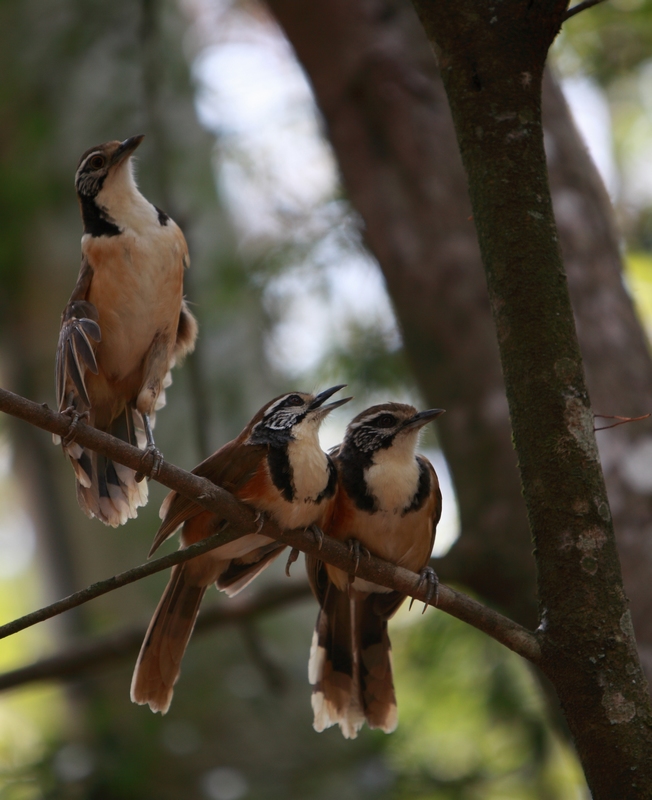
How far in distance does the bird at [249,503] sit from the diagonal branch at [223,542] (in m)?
0.25

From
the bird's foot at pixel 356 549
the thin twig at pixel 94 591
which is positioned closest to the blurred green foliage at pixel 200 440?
the bird's foot at pixel 356 549

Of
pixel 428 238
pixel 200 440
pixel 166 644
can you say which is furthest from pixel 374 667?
pixel 428 238

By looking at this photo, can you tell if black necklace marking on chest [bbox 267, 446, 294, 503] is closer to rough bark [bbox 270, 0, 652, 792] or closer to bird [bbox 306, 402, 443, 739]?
bird [bbox 306, 402, 443, 739]

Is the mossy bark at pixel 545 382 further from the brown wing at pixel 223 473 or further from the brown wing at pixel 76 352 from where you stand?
the brown wing at pixel 76 352

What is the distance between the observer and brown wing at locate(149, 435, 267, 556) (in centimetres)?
334

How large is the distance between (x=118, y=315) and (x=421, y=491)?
1.54 m


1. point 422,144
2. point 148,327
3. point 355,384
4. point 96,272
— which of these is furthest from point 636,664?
point 355,384

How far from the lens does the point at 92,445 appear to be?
258 cm

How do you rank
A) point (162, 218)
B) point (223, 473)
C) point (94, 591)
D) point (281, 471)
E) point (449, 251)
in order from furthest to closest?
point (449, 251), point (162, 218), point (223, 473), point (281, 471), point (94, 591)

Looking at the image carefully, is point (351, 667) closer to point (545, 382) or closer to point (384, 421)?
point (384, 421)

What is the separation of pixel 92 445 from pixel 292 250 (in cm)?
503

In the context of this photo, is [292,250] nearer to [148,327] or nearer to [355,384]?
[355,384]

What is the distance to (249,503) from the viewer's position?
10.3 ft

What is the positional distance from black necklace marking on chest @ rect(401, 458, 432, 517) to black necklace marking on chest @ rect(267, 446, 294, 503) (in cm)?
65
